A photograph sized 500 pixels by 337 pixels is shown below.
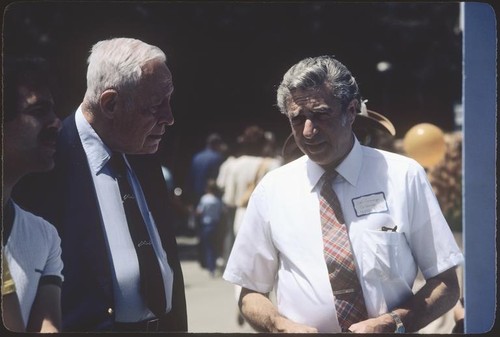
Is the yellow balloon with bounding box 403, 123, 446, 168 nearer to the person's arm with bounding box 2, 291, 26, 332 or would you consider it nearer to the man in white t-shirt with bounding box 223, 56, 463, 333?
the man in white t-shirt with bounding box 223, 56, 463, 333

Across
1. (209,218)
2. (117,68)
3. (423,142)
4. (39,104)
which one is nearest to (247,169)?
(209,218)

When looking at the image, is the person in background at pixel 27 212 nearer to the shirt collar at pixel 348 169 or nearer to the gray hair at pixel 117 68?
the gray hair at pixel 117 68

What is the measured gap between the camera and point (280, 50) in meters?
2.36

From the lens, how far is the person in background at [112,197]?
2.03 metres

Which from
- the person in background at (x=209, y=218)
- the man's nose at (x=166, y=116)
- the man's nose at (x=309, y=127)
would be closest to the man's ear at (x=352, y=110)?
the man's nose at (x=309, y=127)

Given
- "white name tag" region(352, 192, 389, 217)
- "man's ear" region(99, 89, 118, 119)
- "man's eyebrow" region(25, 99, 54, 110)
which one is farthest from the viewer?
"white name tag" region(352, 192, 389, 217)

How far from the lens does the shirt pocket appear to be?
211 centimetres

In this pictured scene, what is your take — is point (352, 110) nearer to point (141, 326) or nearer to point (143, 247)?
point (143, 247)

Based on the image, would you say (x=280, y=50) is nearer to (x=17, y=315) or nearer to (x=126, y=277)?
(x=126, y=277)

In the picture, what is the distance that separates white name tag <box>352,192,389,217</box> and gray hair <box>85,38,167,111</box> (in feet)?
2.19

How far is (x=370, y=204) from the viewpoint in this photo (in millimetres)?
2170

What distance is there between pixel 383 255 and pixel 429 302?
19cm

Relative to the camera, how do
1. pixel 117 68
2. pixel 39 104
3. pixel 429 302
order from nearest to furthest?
pixel 39 104 < pixel 117 68 < pixel 429 302

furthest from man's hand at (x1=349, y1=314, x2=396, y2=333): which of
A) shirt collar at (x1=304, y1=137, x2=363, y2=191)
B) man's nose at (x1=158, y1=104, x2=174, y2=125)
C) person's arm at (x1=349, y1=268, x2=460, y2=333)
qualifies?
man's nose at (x1=158, y1=104, x2=174, y2=125)
